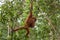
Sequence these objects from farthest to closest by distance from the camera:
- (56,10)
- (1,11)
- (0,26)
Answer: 1. (56,10)
2. (0,26)
3. (1,11)

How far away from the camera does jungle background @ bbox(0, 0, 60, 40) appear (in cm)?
365

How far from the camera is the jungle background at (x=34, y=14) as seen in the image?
365 cm

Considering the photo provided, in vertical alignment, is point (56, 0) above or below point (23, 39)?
above

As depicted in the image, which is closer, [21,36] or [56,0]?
[21,36]

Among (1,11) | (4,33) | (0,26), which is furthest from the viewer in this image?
(4,33)

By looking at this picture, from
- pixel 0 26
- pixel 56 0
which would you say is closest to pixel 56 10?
pixel 56 0

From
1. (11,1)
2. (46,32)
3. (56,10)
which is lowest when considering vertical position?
(46,32)

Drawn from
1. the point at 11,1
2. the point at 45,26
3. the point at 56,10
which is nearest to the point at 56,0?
the point at 56,10

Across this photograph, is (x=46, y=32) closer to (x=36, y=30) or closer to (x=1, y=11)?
(x=36, y=30)

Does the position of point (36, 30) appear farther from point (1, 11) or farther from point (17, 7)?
point (1, 11)

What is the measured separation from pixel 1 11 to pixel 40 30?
91 cm

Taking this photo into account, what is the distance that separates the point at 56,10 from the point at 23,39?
109cm

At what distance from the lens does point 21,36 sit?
12.4 ft

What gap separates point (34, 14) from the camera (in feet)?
13.8
